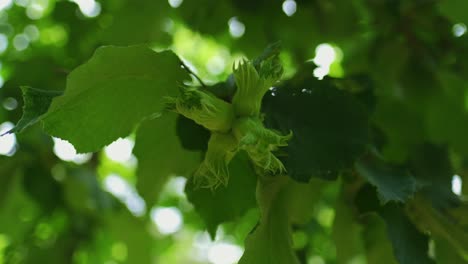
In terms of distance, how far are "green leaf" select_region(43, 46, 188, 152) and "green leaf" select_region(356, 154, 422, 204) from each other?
0.74 feet

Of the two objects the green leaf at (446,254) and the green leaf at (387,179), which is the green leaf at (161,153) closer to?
the green leaf at (387,179)

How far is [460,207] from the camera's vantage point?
30.0 inches

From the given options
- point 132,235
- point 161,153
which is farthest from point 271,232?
point 132,235

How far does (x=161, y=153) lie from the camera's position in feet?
2.39

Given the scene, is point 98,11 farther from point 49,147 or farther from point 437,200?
point 437,200

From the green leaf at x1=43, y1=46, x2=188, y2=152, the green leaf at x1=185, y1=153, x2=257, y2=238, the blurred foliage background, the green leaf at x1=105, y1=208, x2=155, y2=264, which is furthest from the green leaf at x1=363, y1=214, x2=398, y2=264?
the green leaf at x1=105, y1=208, x2=155, y2=264

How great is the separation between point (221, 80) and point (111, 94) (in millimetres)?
682

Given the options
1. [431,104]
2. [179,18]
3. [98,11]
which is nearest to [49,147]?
[98,11]

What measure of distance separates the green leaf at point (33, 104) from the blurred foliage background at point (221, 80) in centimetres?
27

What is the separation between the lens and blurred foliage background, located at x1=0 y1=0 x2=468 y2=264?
36.8 inches

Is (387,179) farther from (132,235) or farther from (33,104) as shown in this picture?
(132,235)

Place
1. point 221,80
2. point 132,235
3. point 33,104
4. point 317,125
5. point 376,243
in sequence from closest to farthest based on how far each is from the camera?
point 33,104 < point 317,125 < point 376,243 < point 221,80 < point 132,235

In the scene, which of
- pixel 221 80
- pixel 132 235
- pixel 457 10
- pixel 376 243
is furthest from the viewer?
pixel 132 235

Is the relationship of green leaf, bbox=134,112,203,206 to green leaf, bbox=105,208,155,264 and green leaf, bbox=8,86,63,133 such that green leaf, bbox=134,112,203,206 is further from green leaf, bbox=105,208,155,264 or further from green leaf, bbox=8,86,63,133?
green leaf, bbox=105,208,155,264
